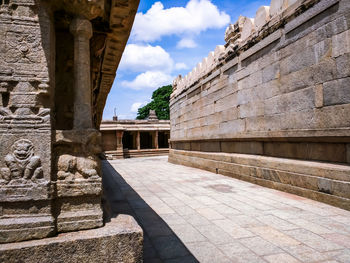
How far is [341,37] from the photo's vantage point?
3789 mm

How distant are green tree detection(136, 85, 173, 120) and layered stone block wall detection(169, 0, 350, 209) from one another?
119 feet

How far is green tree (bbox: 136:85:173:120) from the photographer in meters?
44.5

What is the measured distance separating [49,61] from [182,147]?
9668mm

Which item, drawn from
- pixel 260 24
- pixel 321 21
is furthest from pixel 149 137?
pixel 321 21

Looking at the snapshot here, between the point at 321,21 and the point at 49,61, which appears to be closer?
the point at 49,61

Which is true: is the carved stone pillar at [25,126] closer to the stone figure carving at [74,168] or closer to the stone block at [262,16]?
the stone figure carving at [74,168]

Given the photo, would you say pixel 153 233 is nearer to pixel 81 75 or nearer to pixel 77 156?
pixel 77 156

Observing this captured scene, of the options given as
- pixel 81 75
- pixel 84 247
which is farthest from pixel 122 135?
pixel 84 247

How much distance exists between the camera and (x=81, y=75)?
2377 millimetres

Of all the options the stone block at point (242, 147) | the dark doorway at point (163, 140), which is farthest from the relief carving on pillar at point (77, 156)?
the dark doorway at point (163, 140)

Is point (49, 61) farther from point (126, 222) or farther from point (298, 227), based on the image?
point (298, 227)

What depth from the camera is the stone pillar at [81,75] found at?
2330mm

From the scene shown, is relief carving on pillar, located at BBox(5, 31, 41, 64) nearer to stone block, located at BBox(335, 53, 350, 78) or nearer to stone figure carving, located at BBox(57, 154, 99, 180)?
stone figure carving, located at BBox(57, 154, 99, 180)

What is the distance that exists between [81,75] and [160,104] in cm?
4313
